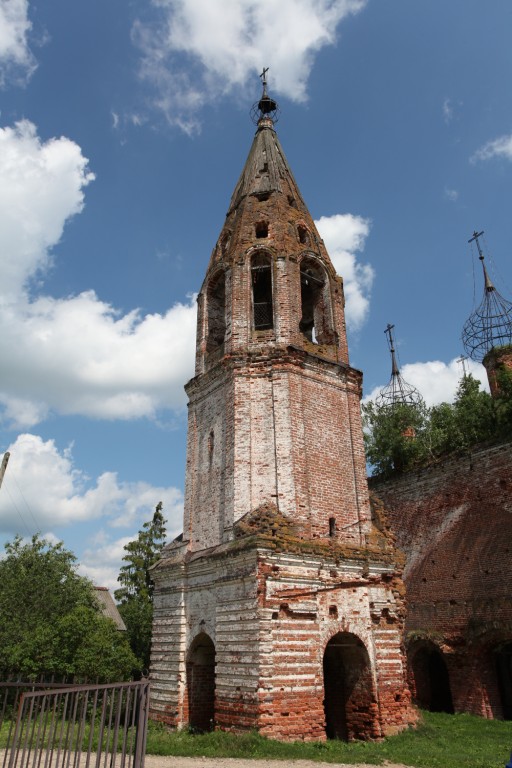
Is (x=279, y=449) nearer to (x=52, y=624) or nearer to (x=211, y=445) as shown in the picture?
(x=211, y=445)

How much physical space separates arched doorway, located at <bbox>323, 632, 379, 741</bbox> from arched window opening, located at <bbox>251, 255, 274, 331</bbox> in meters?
8.65

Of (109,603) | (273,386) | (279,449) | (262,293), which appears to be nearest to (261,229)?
(262,293)

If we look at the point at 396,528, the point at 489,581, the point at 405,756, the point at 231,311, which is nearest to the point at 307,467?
the point at 231,311

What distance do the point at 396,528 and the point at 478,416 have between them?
203 inches

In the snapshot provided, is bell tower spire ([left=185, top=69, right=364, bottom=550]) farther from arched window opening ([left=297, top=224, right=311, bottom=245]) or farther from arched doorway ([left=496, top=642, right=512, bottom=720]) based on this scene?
arched doorway ([left=496, top=642, right=512, bottom=720])

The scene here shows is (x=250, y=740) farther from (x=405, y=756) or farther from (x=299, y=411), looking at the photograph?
(x=299, y=411)

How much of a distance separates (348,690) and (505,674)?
270 inches

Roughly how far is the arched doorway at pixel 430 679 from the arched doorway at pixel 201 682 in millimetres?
8062

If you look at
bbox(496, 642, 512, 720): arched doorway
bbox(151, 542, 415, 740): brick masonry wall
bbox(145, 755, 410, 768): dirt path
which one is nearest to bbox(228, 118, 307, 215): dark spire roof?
bbox(151, 542, 415, 740): brick masonry wall

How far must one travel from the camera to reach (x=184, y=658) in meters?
13.5

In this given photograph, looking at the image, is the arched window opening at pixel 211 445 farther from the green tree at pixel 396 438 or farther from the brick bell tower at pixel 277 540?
the green tree at pixel 396 438

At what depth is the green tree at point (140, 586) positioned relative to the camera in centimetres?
2623

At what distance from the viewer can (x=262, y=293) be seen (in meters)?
17.9

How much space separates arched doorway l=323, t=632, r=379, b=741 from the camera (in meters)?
12.4
